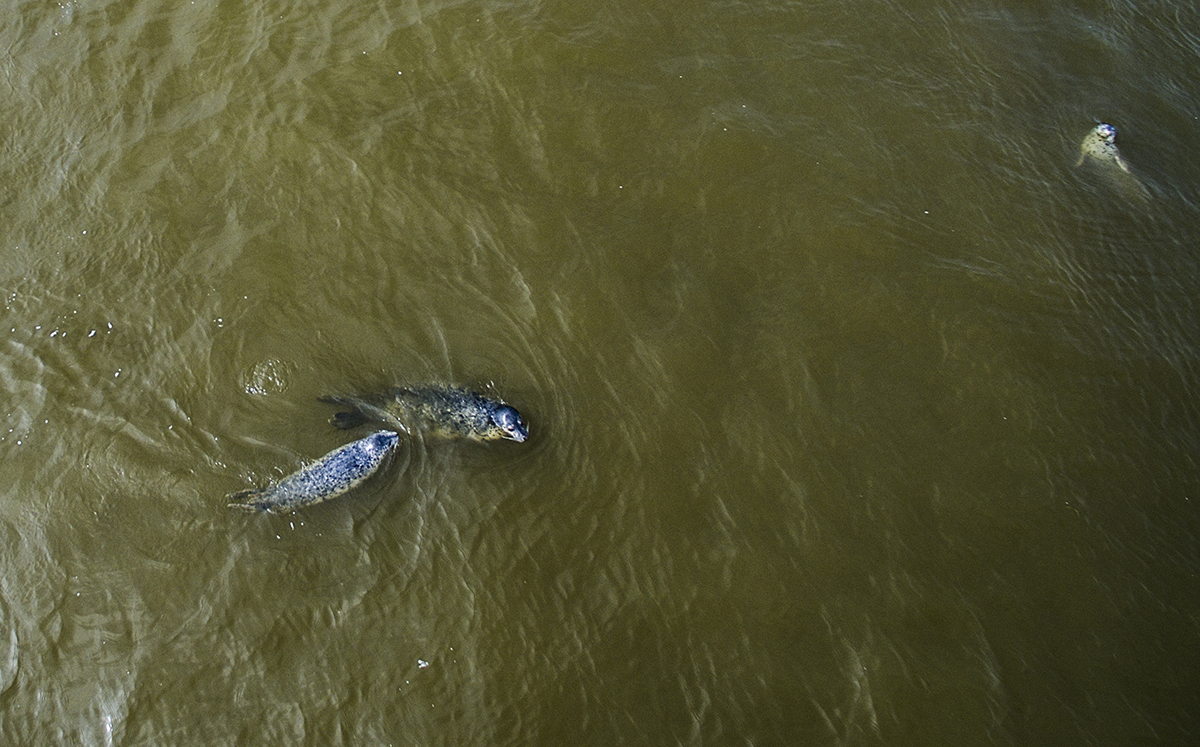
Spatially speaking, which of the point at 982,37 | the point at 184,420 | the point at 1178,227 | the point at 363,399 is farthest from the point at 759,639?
the point at 982,37

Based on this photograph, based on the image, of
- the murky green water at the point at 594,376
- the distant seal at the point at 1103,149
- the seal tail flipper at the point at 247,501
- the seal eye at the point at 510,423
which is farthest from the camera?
the distant seal at the point at 1103,149

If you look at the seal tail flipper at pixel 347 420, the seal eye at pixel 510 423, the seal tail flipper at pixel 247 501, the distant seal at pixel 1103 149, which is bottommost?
the distant seal at pixel 1103 149

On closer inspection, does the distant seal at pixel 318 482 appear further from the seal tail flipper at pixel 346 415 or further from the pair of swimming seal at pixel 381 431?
the seal tail flipper at pixel 346 415

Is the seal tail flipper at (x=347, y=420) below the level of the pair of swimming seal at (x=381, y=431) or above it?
above

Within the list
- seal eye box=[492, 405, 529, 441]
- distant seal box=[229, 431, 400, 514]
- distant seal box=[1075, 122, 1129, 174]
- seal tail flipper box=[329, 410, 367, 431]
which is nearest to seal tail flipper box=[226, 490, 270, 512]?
distant seal box=[229, 431, 400, 514]

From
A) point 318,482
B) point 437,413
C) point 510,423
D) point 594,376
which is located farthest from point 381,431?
point 594,376

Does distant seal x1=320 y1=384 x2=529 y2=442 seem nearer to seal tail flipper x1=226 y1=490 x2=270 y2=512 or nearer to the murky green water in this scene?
the murky green water

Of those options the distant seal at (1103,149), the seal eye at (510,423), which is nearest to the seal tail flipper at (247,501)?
the seal eye at (510,423)

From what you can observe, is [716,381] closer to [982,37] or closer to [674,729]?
[674,729]
